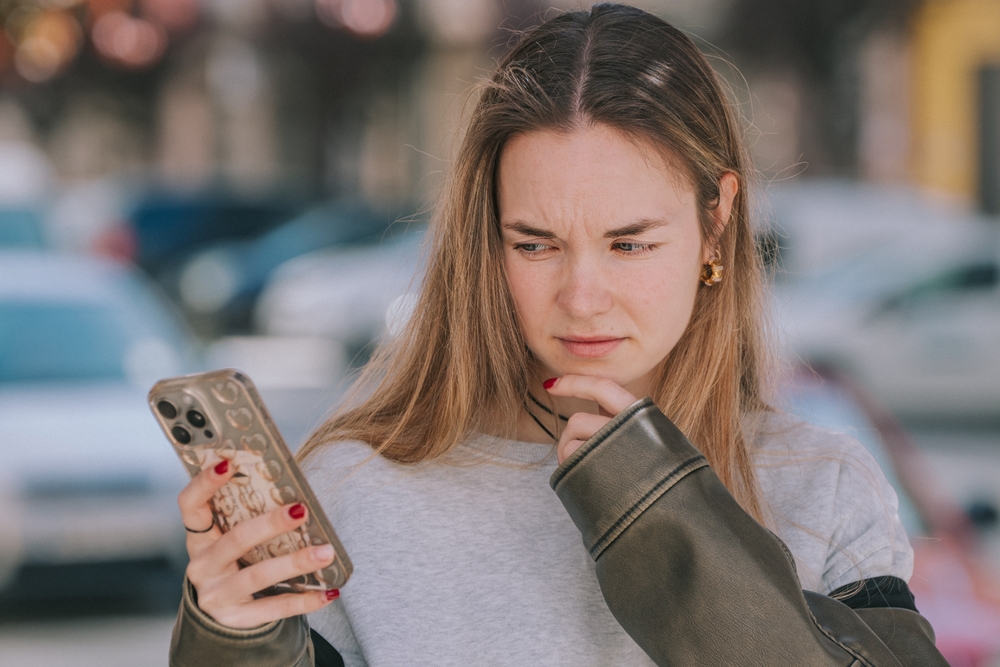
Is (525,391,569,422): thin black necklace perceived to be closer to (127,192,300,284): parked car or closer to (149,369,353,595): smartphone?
(149,369,353,595): smartphone

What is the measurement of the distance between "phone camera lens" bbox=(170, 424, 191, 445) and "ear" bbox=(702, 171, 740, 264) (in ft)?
2.93

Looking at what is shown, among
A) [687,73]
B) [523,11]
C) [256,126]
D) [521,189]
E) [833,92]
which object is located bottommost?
[256,126]

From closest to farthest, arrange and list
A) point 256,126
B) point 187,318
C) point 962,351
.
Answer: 1. point 962,351
2. point 187,318
3. point 256,126

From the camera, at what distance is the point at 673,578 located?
4.76 feet

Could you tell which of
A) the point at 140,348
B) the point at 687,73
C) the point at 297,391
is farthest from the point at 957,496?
the point at 687,73

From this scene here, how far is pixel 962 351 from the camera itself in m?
8.62

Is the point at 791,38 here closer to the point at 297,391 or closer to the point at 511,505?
the point at 297,391

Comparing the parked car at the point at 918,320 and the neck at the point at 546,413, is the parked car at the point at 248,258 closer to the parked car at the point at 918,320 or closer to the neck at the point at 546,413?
the parked car at the point at 918,320

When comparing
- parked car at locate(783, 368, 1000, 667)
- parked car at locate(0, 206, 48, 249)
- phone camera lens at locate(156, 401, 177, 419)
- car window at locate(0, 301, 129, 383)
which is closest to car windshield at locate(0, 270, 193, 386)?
car window at locate(0, 301, 129, 383)

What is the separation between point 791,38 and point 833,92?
2.98ft

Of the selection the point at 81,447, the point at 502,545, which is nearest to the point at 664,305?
the point at 502,545

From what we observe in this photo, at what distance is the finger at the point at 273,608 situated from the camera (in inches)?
55.4

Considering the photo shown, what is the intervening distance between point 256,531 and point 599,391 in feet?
1.63

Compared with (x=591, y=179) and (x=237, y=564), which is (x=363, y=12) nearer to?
(x=591, y=179)
